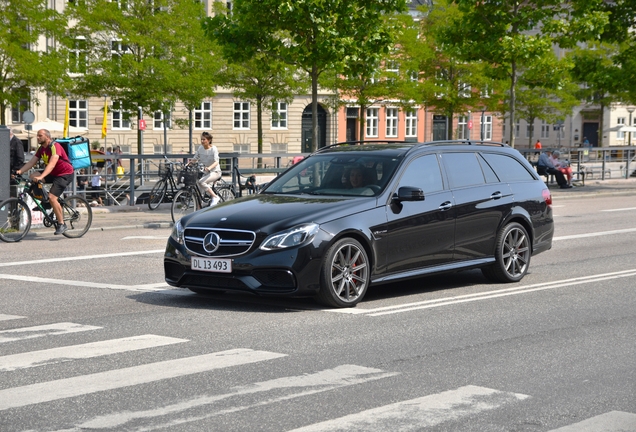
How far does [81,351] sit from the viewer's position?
7.64 meters

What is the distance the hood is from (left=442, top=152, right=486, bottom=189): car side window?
55.0 inches

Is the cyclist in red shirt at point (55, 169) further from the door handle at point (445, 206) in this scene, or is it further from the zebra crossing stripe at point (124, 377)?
the zebra crossing stripe at point (124, 377)

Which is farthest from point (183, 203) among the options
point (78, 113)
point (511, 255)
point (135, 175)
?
point (78, 113)

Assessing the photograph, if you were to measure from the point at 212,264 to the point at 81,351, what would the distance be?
215 cm

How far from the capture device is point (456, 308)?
→ 985 centimetres

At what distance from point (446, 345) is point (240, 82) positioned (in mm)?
45040

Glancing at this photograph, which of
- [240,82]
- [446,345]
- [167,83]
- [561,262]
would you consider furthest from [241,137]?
[446,345]

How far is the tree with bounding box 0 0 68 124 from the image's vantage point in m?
40.7

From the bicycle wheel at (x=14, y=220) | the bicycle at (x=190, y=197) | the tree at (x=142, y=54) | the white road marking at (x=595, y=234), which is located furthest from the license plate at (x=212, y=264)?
the tree at (x=142, y=54)

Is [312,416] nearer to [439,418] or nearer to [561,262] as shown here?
[439,418]

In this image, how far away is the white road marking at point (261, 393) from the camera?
18.6ft

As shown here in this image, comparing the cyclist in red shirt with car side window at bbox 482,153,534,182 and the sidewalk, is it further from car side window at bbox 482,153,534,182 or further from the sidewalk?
car side window at bbox 482,153,534,182

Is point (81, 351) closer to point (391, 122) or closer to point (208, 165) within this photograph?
point (208, 165)

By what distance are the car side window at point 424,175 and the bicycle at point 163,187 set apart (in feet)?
45.2
